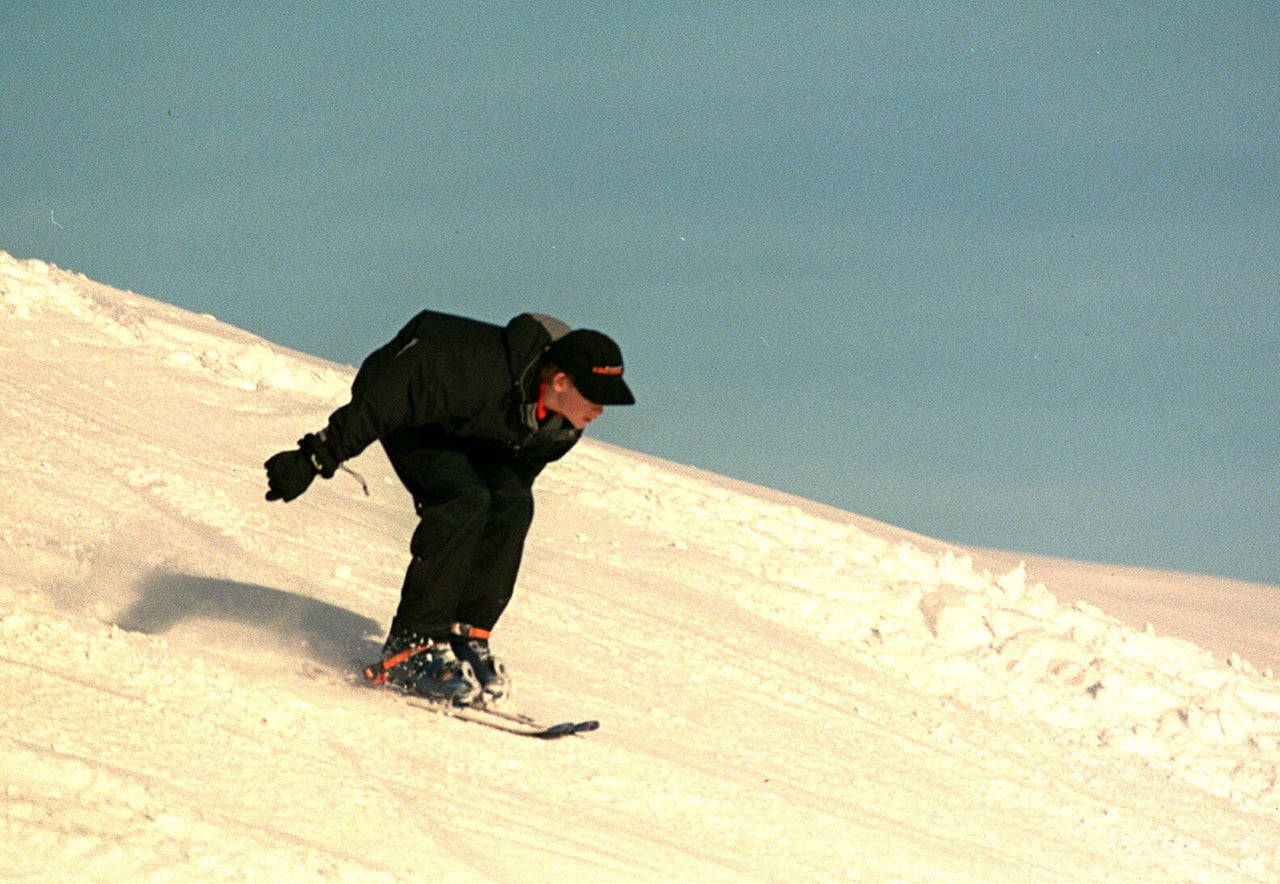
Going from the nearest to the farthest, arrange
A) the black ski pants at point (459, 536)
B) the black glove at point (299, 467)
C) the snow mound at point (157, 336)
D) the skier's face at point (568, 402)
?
the black glove at point (299, 467)
the skier's face at point (568, 402)
the black ski pants at point (459, 536)
the snow mound at point (157, 336)

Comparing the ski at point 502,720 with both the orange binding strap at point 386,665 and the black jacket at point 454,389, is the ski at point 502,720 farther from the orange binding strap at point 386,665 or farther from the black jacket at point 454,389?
the black jacket at point 454,389

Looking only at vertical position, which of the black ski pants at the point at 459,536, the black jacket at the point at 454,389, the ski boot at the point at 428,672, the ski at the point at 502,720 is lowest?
the ski at the point at 502,720

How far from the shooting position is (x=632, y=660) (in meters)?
6.40

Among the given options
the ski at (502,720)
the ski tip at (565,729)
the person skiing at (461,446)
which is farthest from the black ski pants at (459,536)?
the ski tip at (565,729)

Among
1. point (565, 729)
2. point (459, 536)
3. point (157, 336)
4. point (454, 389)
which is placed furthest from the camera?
point (157, 336)

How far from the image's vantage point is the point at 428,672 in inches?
180

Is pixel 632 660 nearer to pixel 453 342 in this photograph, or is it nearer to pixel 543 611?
pixel 543 611

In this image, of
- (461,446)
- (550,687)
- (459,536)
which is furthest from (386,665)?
(550,687)

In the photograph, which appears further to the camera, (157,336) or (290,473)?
(157,336)

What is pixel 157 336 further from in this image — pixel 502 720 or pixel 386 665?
pixel 502 720

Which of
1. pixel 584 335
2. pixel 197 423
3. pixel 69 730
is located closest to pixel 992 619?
pixel 197 423

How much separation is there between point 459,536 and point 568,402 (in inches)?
20.2

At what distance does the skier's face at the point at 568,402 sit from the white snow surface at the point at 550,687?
96 cm

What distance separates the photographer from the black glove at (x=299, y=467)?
13.6 feet
